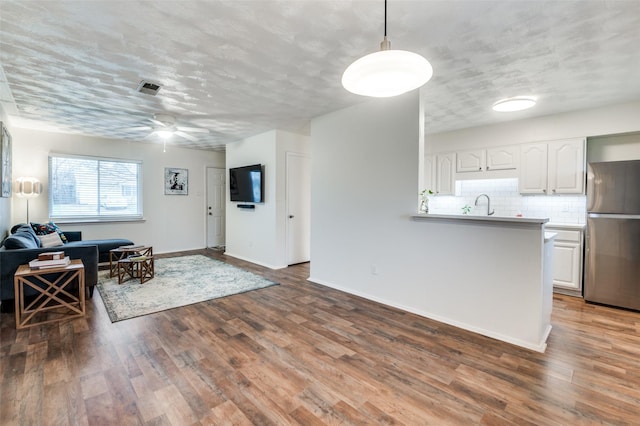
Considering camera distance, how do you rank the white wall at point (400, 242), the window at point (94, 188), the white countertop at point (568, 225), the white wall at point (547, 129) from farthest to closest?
the window at point (94, 188), the white countertop at point (568, 225), the white wall at point (547, 129), the white wall at point (400, 242)

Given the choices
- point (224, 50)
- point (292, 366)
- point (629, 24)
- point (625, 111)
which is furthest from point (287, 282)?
point (625, 111)

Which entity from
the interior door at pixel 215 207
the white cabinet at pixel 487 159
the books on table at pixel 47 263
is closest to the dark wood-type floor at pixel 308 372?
the books on table at pixel 47 263

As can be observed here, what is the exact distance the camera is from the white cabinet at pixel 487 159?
14.3ft

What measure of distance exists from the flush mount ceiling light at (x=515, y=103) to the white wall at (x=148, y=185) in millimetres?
6047

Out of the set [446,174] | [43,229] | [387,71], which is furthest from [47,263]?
[446,174]

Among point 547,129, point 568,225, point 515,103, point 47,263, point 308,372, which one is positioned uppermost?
point 515,103

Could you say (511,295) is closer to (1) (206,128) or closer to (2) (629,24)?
(2) (629,24)

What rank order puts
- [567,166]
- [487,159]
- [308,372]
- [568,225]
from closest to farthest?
[308,372] → [568,225] → [567,166] → [487,159]

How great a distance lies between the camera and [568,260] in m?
3.82

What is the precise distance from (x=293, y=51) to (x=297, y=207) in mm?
3263

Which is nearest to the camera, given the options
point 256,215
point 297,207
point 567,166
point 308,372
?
point 308,372

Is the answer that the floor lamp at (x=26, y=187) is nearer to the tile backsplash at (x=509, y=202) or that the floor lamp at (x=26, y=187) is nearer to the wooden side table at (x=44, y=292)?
the wooden side table at (x=44, y=292)

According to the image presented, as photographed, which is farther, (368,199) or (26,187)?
(26,187)

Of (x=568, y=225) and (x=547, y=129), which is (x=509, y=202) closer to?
(x=568, y=225)
